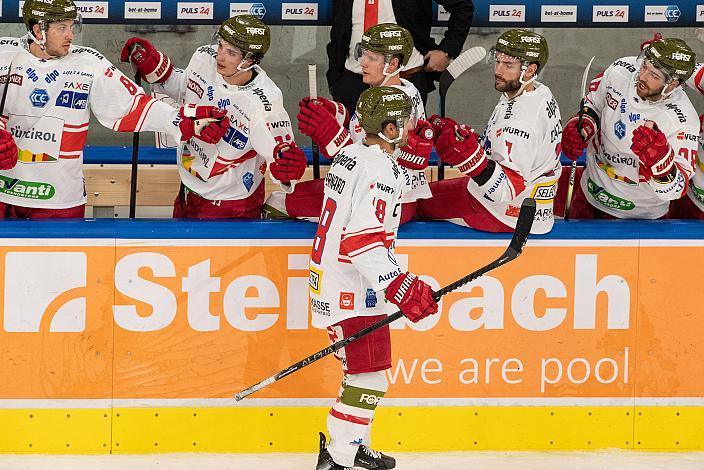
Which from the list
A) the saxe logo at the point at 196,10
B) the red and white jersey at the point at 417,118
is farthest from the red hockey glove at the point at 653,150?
the saxe logo at the point at 196,10

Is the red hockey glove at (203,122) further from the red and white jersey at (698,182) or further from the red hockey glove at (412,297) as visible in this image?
the red and white jersey at (698,182)

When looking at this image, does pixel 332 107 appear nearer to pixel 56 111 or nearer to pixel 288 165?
pixel 288 165

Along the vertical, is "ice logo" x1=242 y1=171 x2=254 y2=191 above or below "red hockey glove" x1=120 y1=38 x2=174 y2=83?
below

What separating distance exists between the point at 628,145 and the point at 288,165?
1.39 metres

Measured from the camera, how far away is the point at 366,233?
4227 millimetres

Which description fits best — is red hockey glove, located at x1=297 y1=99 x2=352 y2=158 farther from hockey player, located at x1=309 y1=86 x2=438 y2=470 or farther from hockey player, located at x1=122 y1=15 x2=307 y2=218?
hockey player, located at x1=309 y1=86 x2=438 y2=470

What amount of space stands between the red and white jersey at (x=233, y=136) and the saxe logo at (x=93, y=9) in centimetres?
145

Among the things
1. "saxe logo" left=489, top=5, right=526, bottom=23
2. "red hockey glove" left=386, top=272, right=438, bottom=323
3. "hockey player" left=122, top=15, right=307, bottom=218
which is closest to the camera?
"red hockey glove" left=386, top=272, right=438, bottom=323

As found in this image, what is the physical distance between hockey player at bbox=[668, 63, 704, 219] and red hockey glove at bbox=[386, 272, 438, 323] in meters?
1.57

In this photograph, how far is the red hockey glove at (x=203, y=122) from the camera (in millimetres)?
4922

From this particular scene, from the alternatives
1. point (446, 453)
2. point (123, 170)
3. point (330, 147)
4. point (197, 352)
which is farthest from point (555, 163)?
point (123, 170)

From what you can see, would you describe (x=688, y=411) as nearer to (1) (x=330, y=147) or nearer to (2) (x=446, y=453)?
(2) (x=446, y=453)

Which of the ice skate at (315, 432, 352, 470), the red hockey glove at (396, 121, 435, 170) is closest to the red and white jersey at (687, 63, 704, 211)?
the red hockey glove at (396, 121, 435, 170)

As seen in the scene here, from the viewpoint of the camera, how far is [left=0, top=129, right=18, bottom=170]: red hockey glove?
4.65 meters
